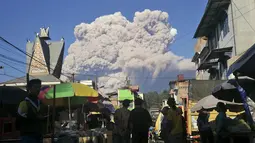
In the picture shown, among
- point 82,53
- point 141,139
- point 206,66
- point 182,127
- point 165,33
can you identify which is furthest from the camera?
point 165,33

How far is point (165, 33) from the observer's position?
16362 cm

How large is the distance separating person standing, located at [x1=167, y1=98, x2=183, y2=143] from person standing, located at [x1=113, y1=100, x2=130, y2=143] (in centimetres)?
229

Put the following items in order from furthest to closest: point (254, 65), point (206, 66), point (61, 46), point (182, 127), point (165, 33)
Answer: point (165, 33) < point (61, 46) < point (206, 66) < point (182, 127) < point (254, 65)

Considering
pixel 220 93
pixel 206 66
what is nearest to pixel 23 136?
pixel 220 93


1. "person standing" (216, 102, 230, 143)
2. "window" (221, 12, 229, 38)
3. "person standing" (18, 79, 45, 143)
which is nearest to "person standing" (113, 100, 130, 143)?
"person standing" (216, 102, 230, 143)

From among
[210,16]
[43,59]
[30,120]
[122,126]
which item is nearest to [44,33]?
[43,59]

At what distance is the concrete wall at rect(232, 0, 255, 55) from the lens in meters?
20.5

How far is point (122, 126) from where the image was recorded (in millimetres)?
10820

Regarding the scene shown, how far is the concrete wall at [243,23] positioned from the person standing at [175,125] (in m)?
13.0

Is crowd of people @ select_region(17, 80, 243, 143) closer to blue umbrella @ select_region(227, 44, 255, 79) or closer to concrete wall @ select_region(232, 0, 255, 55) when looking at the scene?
blue umbrella @ select_region(227, 44, 255, 79)

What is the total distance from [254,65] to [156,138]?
550 inches

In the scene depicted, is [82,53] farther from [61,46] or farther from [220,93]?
[220,93]

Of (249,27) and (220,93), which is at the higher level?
(249,27)

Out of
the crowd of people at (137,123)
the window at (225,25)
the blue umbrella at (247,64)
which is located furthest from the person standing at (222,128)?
the window at (225,25)
